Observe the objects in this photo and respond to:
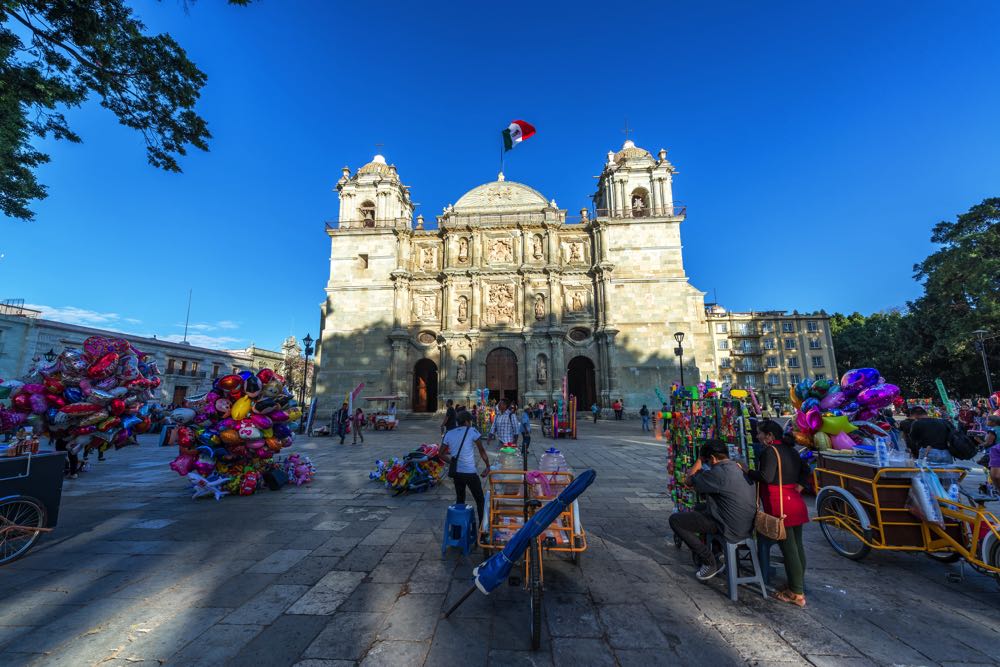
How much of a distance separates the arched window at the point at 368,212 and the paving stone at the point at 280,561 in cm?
2946

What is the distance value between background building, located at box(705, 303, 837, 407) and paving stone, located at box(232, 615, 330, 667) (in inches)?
1942

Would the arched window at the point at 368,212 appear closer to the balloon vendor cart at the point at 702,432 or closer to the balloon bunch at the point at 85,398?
the balloon bunch at the point at 85,398

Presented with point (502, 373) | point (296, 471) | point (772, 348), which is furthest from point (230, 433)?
point (772, 348)

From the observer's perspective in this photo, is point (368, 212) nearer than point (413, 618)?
No

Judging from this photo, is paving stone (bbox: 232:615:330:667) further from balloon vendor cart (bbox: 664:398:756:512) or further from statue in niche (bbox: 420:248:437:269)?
statue in niche (bbox: 420:248:437:269)

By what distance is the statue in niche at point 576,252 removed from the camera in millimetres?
29266

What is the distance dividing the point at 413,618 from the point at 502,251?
2763cm

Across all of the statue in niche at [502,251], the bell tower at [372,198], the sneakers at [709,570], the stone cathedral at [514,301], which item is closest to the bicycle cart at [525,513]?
the sneakers at [709,570]

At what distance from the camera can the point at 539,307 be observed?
2812cm

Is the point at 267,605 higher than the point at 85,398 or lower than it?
lower

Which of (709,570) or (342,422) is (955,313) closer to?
(709,570)

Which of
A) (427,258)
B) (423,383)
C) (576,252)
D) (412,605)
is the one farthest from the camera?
(427,258)

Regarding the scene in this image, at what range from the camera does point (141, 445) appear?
52.9 feet

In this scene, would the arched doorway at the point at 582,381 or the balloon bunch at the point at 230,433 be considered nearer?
the balloon bunch at the point at 230,433
